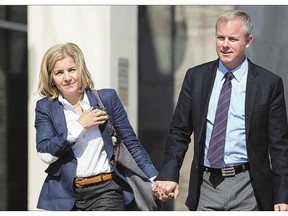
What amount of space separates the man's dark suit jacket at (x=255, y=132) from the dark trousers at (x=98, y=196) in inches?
12.8

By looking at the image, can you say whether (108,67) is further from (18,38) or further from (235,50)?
(235,50)

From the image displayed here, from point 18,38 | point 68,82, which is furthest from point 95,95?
point 18,38

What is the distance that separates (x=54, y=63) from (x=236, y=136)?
1.16 meters

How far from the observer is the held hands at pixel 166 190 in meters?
5.08

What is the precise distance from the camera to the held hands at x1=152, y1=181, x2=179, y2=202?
5.08 metres

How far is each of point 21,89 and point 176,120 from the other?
7.09m

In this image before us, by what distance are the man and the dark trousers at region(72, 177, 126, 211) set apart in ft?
1.02

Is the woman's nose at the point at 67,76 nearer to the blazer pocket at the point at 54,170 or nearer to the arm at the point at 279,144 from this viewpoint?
the blazer pocket at the point at 54,170

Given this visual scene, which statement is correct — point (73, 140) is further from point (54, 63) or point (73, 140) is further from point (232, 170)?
point (232, 170)

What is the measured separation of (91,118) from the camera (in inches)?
Result: 205

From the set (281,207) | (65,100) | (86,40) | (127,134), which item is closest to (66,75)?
(65,100)

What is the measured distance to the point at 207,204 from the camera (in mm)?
5098

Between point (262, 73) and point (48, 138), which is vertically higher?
point (262, 73)

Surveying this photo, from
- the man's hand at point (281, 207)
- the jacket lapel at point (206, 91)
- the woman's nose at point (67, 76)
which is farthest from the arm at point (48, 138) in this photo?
the man's hand at point (281, 207)
